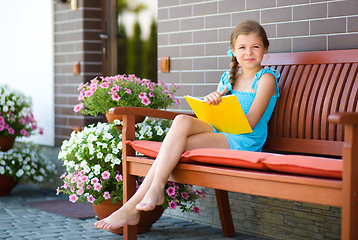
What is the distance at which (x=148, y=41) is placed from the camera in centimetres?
420

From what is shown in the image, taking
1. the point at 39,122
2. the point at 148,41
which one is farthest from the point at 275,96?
the point at 39,122

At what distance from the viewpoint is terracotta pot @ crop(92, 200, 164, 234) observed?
9.38ft

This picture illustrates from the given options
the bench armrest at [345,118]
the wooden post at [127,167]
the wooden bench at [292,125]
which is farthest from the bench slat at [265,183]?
the wooden post at [127,167]

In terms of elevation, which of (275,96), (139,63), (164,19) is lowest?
(275,96)

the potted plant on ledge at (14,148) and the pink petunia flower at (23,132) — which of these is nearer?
the potted plant on ledge at (14,148)

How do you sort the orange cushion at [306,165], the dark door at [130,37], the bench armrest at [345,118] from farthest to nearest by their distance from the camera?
the dark door at [130,37] < the orange cushion at [306,165] < the bench armrest at [345,118]

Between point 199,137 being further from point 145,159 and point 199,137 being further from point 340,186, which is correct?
point 340,186

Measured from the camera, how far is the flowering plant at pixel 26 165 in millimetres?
4055

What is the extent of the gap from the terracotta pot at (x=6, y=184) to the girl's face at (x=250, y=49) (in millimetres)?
2583

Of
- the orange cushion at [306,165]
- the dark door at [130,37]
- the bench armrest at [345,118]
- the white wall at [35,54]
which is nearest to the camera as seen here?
the bench armrest at [345,118]

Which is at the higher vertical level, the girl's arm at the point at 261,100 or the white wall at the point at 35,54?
the white wall at the point at 35,54

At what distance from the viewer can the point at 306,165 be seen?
1.69 meters

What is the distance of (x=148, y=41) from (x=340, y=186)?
290 centimetres

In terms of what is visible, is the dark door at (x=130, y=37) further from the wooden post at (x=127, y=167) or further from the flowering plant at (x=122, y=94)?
the wooden post at (x=127, y=167)
